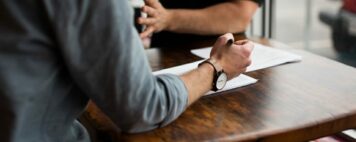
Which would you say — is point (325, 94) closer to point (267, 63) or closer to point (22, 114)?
point (267, 63)

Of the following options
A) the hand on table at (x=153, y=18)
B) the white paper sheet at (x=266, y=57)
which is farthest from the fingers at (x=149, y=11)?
the white paper sheet at (x=266, y=57)

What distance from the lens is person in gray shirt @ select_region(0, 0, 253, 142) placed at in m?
0.75

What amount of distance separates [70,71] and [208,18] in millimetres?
807

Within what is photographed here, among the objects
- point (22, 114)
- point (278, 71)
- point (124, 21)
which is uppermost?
point (124, 21)

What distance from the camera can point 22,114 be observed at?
32.4 inches

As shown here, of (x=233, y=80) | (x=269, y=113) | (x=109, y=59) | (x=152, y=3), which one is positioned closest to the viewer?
(x=109, y=59)

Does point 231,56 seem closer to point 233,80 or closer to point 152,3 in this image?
point 233,80

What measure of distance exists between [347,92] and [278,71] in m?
0.20

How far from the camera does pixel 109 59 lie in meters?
0.77

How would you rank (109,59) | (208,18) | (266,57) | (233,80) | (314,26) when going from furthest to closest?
(314,26) → (208,18) → (266,57) → (233,80) → (109,59)

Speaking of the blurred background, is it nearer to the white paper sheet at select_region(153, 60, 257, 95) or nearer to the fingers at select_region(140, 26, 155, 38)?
the fingers at select_region(140, 26, 155, 38)

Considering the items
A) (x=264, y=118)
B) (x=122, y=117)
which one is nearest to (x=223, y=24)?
(x=264, y=118)

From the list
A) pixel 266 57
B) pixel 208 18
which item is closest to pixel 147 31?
pixel 208 18

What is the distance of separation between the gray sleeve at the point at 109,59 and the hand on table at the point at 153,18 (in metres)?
0.54
